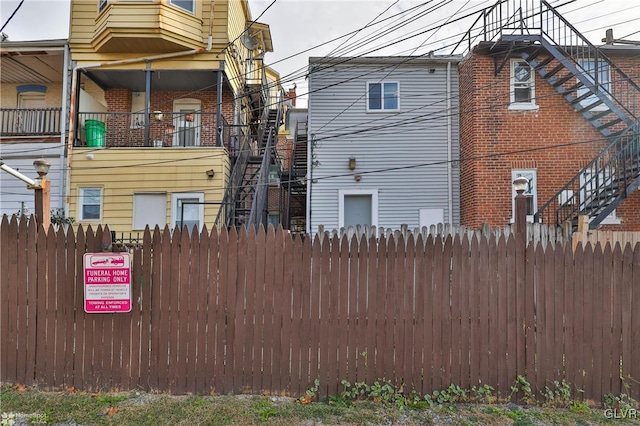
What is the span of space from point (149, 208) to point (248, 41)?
8955 millimetres

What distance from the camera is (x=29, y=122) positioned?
1209 cm

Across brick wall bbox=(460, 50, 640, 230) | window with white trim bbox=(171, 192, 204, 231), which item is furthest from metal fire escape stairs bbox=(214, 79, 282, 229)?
brick wall bbox=(460, 50, 640, 230)

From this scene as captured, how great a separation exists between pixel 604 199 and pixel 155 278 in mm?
10306

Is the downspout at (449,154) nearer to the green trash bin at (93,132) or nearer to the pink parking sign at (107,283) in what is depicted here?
the pink parking sign at (107,283)

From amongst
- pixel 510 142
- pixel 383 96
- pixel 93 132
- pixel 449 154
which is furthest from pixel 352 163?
pixel 93 132

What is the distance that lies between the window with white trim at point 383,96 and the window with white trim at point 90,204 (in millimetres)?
8925

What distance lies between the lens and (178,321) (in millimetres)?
4094

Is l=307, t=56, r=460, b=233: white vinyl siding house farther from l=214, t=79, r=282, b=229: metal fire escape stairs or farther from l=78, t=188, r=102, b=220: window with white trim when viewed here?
l=78, t=188, r=102, b=220: window with white trim

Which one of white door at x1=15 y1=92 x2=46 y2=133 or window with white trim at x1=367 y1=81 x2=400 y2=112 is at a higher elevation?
window with white trim at x1=367 y1=81 x2=400 y2=112

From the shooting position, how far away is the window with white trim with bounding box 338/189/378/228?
11.9 meters

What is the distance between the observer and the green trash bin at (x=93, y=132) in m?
11.6

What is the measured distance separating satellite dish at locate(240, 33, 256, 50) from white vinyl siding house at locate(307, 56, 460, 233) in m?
5.18

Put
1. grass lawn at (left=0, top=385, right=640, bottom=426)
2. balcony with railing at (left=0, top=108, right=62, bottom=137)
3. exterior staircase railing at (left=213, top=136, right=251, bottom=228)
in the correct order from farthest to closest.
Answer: balcony with railing at (left=0, top=108, right=62, bottom=137), exterior staircase railing at (left=213, top=136, right=251, bottom=228), grass lawn at (left=0, top=385, right=640, bottom=426)

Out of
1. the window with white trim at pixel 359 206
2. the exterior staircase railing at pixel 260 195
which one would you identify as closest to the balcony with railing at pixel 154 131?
the exterior staircase railing at pixel 260 195
